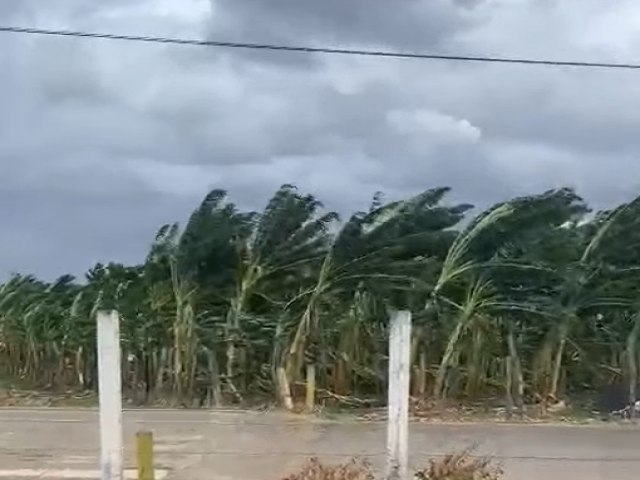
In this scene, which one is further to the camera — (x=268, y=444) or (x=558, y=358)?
(x=558, y=358)

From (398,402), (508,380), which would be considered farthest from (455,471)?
(508,380)

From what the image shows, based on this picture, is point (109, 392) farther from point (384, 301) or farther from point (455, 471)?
point (384, 301)

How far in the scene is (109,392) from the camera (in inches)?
257

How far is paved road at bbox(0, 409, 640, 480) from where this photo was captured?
1171 centimetres

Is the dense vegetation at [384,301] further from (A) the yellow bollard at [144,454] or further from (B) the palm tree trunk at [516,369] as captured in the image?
(A) the yellow bollard at [144,454]

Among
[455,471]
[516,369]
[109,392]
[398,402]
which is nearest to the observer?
[109,392]

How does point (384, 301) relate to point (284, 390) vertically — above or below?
above

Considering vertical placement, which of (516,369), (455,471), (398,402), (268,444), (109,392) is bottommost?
(268,444)

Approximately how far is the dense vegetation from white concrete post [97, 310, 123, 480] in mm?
11125

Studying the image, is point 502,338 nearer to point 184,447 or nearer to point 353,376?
point 353,376

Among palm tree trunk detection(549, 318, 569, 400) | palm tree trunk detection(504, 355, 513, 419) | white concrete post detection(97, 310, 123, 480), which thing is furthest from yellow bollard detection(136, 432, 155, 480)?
palm tree trunk detection(549, 318, 569, 400)

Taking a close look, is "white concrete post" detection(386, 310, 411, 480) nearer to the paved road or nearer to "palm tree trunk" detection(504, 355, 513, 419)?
the paved road

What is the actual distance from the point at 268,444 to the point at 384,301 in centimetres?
492

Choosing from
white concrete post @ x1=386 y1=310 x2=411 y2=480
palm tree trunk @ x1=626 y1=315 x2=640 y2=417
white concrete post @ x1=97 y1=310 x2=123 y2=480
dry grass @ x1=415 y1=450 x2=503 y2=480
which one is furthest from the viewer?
palm tree trunk @ x1=626 y1=315 x2=640 y2=417
